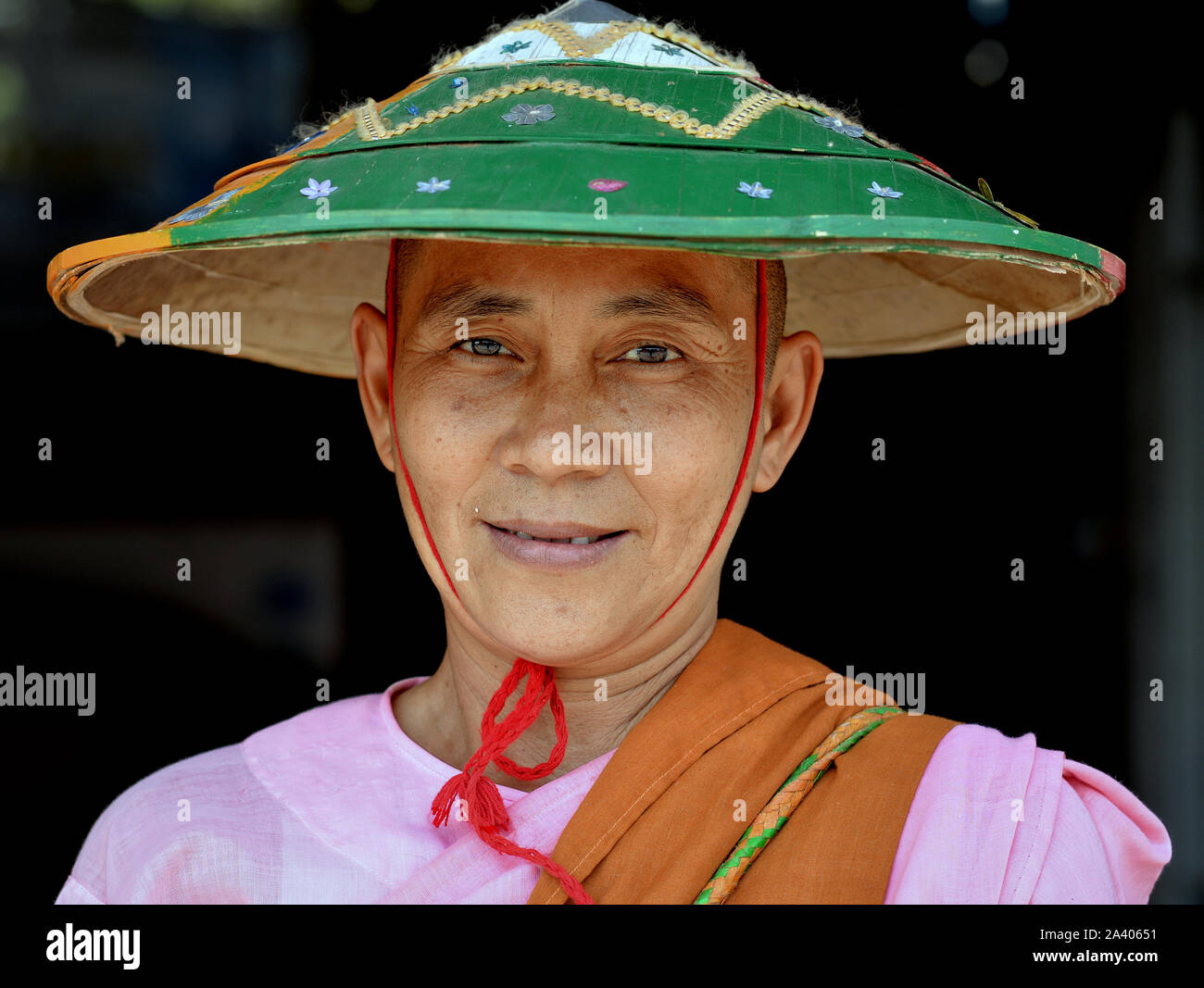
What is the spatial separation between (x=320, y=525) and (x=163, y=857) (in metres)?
2.41

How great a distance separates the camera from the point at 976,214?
6.01ft

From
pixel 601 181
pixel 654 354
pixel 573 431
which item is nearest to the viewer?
pixel 601 181

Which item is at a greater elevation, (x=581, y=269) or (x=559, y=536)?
(x=581, y=269)

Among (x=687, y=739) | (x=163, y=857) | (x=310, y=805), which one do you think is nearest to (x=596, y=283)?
(x=687, y=739)

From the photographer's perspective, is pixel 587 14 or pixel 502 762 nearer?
pixel 502 762

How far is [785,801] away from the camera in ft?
6.64

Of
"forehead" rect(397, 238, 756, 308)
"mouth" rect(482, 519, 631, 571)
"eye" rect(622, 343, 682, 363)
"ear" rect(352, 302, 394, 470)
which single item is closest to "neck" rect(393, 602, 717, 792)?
"mouth" rect(482, 519, 631, 571)

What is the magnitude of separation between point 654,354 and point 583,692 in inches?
22.8

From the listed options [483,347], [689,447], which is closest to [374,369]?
[483,347]

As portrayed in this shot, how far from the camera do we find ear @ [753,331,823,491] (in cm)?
232

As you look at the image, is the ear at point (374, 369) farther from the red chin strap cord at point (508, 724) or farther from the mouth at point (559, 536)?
the mouth at point (559, 536)

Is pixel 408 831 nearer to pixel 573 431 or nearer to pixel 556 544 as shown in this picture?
pixel 556 544

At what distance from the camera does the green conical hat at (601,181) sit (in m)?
1.61

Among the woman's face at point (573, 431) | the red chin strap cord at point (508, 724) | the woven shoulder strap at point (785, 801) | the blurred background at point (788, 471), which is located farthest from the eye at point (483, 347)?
the blurred background at point (788, 471)
